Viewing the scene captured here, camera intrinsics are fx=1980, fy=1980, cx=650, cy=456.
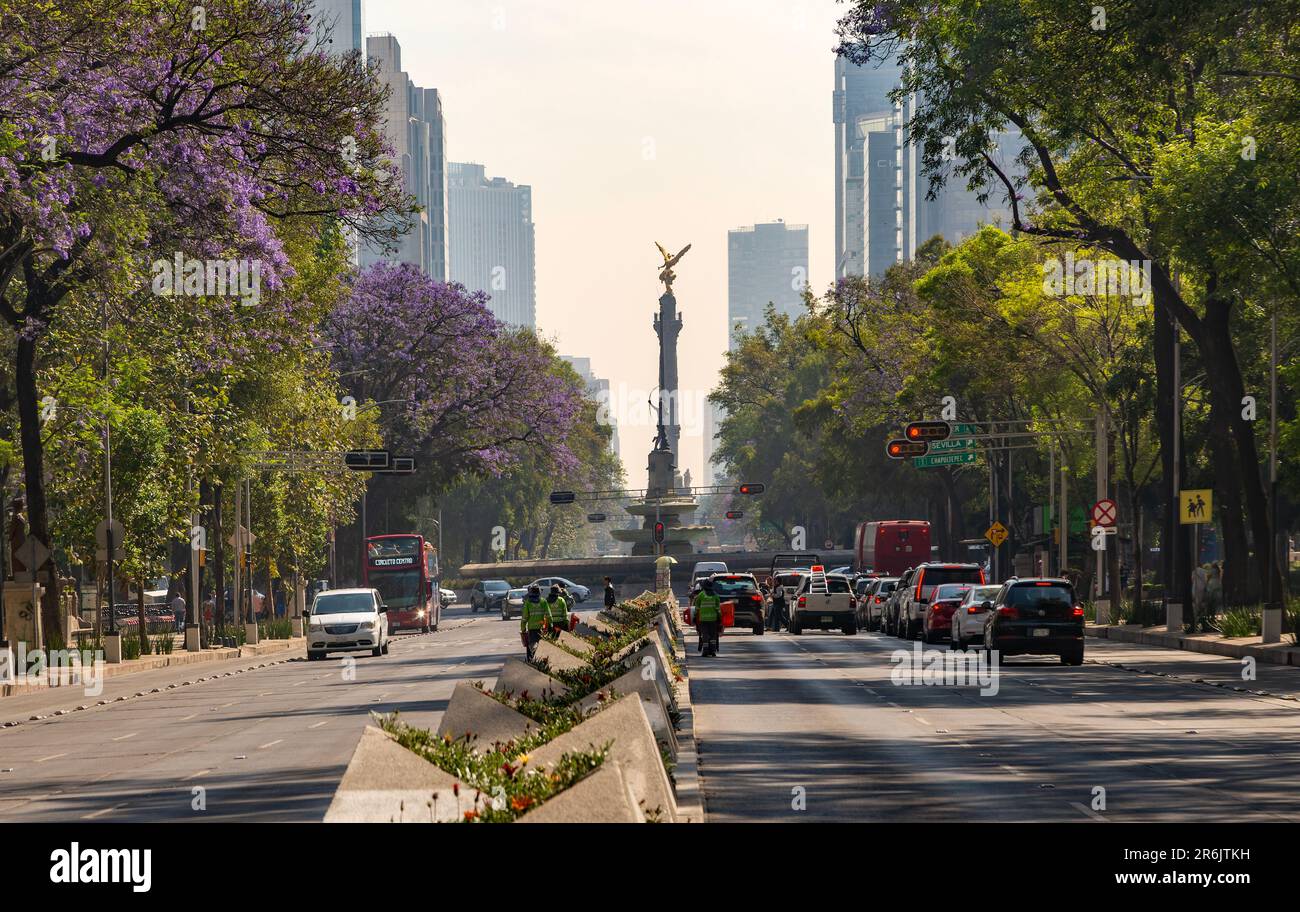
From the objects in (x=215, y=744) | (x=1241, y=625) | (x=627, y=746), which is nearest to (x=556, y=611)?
(x=215, y=744)

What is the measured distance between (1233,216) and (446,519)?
111883 mm

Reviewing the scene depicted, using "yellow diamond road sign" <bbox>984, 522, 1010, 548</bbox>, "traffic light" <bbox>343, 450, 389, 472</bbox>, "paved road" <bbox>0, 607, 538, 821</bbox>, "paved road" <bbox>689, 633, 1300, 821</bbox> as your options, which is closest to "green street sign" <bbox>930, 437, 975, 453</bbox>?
"yellow diamond road sign" <bbox>984, 522, 1010, 548</bbox>

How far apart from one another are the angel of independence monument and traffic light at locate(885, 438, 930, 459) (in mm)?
50563

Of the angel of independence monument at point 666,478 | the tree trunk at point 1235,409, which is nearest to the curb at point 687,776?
the tree trunk at point 1235,409

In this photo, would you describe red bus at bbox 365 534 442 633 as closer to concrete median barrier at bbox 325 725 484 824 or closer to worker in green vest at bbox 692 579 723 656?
worker in green vest at bbox 692 579 723 656

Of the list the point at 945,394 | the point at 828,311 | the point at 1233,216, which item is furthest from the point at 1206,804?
the point at 828,311

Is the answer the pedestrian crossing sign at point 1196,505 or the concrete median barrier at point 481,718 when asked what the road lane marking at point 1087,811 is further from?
the pedestrian crossing sign at point 1196,505

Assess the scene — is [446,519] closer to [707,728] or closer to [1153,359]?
[1153,359]

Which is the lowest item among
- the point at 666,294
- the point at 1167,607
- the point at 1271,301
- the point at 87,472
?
the point at 1167,607

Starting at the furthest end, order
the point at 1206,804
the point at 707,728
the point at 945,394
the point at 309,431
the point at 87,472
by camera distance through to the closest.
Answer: the point at 945,394, the point at 309,431, the point at 87,472, the point at 707,728, the point at 1206,804

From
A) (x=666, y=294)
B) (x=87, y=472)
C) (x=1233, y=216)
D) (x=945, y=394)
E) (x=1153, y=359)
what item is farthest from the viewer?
(x=666, y=294)

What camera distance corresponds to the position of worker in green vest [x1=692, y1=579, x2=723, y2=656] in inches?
1569

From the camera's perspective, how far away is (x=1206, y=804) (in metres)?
14.9

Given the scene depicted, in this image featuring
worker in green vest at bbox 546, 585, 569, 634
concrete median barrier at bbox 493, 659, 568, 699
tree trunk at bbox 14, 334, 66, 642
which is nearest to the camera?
concrete median barrier at bbox 493, 659, 568, 699
